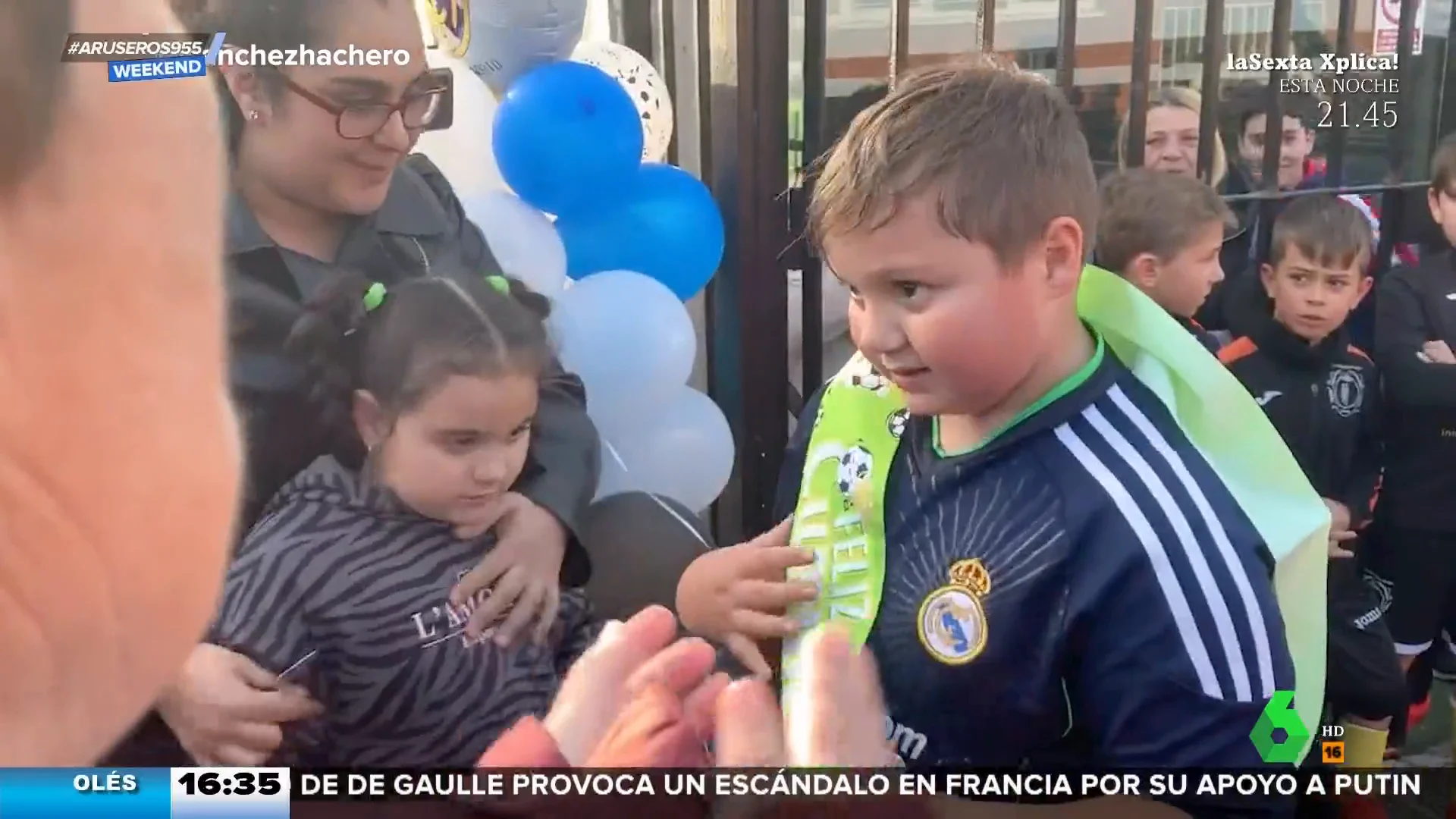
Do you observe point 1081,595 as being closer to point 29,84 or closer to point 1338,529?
point 1338,529

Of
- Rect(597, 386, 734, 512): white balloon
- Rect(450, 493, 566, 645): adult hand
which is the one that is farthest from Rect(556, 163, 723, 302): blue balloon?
Rect(450, 493, 566, 645): adult hand

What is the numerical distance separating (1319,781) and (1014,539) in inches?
18.4

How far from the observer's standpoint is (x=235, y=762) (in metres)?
1.24

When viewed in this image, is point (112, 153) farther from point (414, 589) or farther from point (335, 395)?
point (414, 589)

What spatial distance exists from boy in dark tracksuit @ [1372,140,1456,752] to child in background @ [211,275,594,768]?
88 cm

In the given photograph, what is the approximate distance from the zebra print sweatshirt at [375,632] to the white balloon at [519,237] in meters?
0.27

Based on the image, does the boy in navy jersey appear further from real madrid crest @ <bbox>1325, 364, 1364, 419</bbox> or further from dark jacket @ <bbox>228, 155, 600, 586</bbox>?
dark jacket @ <bbox>228, 155, 600, 586</bbox>

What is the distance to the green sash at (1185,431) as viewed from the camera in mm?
1075

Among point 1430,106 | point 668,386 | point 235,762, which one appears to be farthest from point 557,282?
point 1430,106

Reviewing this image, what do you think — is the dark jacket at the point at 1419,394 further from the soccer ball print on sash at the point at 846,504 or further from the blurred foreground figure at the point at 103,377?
the blurred foreground figure at the point at 103,377

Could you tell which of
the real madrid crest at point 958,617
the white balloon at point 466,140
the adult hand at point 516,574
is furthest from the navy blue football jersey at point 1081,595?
the white balloon at point 466,140

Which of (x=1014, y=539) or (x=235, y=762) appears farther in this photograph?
(x=235, y=762)

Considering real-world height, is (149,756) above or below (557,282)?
below

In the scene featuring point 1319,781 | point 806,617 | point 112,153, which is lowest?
point 1319,781
